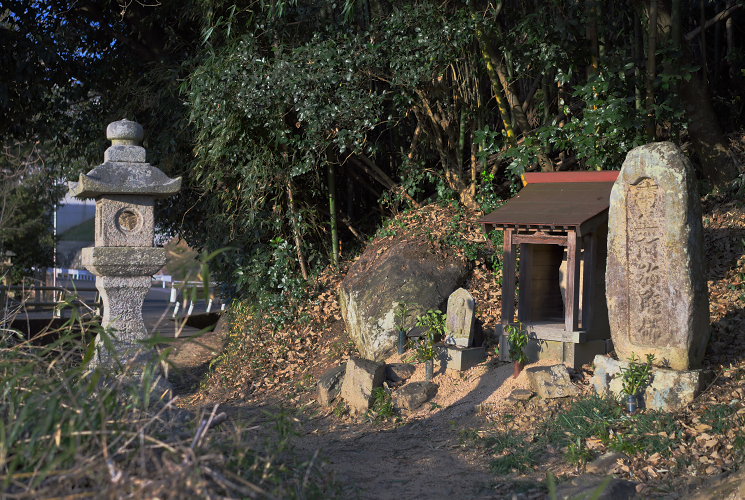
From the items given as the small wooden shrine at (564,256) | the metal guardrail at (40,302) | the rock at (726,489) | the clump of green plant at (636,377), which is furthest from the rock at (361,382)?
the rock at (726,489)

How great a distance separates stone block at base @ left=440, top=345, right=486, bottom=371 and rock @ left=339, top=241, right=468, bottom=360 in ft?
3.02

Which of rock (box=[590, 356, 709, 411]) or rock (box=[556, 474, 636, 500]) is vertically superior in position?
rock (box=[590, 356, 709, 411])

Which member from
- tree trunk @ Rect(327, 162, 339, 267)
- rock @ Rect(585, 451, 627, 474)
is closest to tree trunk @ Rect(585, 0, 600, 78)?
tree trunk @ Rect(327, 162, 339, 267)

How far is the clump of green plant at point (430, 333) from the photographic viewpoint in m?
8.05

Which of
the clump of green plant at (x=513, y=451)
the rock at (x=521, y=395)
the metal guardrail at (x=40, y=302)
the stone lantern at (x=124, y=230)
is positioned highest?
the stone lantern at (x=124, y=230)

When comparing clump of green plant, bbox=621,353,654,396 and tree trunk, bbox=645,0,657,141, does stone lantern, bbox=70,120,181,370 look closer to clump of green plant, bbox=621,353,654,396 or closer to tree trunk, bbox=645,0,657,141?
clump of green plant, bbox=621,353,654,396

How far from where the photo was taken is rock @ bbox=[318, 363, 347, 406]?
8.21 meters

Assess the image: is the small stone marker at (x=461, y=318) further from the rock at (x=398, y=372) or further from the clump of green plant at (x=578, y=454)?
the clump of green plant at (x=578, y=454)

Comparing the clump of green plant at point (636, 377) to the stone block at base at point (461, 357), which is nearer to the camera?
the clump of green plant at point (636, 377)

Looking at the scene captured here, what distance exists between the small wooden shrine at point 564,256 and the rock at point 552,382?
0.37 metres

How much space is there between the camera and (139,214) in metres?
7.92

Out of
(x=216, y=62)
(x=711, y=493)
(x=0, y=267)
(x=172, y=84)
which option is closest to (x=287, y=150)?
(x=216, y=62)

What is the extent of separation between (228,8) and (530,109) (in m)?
4.34

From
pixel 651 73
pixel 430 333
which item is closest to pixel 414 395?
pixel 430 333
